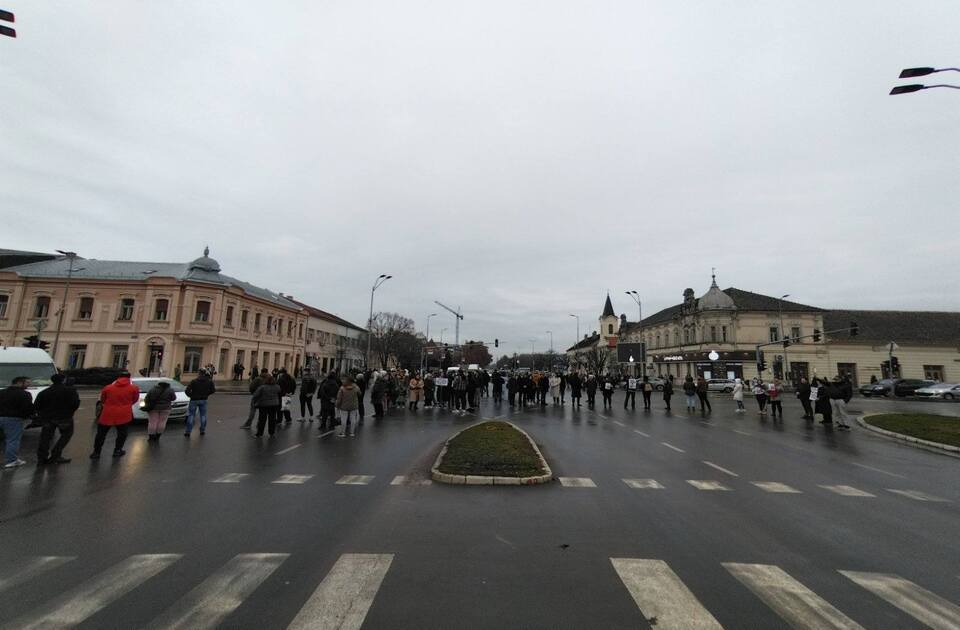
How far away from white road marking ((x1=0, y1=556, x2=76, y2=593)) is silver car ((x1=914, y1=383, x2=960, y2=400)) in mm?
53068

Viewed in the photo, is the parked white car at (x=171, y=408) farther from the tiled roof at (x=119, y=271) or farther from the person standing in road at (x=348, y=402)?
the tiled roof at (x=119, y=271)

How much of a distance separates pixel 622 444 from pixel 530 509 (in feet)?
22.6

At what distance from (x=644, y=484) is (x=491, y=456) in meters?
2.98

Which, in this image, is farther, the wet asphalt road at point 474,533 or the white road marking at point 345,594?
the wet asphalt road at point 474,533

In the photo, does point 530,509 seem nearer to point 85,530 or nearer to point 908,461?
point 85,530

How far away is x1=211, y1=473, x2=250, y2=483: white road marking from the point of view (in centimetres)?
791

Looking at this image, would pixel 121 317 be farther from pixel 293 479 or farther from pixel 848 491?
pixel 848 491

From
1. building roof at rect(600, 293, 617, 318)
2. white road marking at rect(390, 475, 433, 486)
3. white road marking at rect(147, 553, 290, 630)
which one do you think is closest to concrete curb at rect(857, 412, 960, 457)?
white road marking at rect(390, 475, 433, 486)

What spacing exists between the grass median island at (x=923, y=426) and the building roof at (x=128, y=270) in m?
45.5

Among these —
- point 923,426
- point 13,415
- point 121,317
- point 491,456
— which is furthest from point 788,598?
point 121,317

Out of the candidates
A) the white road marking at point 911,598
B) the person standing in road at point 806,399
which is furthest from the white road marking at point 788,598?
the person standing in road at point 806,399

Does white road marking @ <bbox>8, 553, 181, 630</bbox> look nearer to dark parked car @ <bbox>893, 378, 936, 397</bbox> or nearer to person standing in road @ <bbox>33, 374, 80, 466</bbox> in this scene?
person standing in road @ <bbox>33, 374, 80, 466</bbox>

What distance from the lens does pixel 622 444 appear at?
41.2 feet

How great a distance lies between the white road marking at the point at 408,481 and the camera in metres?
7.86
